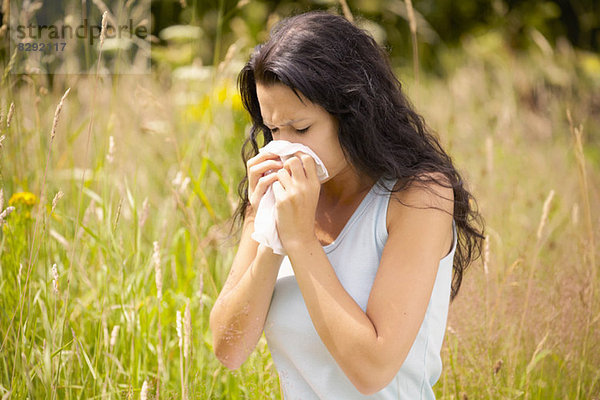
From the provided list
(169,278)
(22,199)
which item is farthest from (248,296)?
(169,278)

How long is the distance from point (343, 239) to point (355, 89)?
1.09 ft

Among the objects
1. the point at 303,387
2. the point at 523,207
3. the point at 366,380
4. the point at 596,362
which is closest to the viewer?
the point at 366,380

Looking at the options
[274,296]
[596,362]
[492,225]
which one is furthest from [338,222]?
[492,225]

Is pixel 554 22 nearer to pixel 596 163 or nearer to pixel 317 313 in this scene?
pixel 596 163

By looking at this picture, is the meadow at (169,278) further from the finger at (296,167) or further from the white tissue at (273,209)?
the finger at (296,167)

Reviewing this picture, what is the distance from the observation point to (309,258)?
1.21 meters

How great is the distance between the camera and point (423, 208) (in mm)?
1277

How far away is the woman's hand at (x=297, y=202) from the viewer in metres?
1.22

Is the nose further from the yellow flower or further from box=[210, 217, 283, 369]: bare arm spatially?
the yellow flower

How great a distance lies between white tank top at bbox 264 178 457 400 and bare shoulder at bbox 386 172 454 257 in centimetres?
3

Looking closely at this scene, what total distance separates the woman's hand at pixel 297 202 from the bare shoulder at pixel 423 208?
19 centimetres

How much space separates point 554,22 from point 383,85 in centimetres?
618

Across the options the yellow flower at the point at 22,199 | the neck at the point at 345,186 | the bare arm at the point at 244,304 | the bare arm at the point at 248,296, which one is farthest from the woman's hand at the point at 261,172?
the yellow flower at the point at 22,199

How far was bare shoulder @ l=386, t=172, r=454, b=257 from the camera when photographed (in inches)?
50.1
